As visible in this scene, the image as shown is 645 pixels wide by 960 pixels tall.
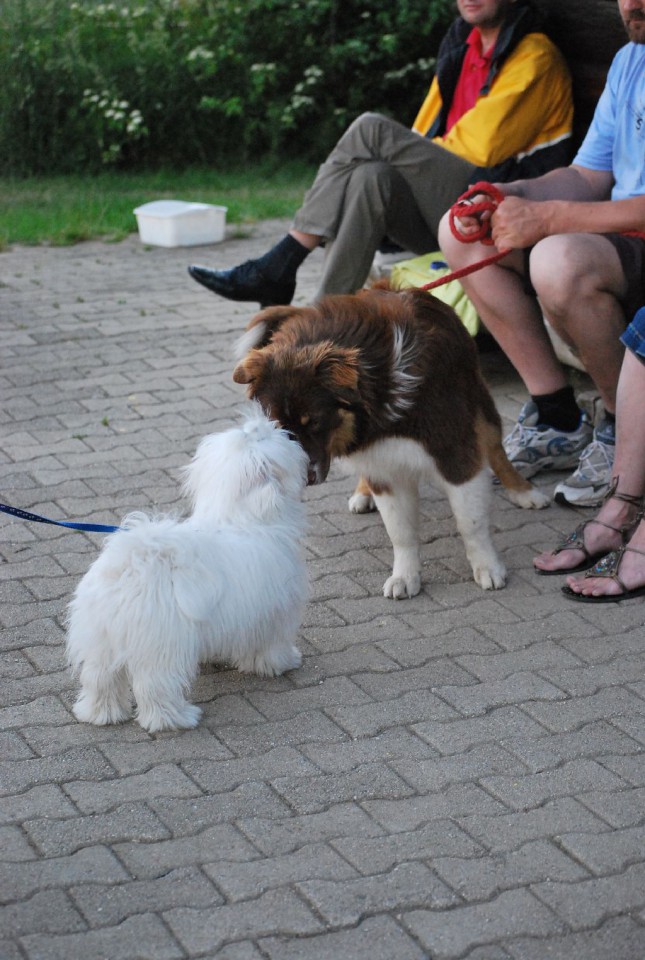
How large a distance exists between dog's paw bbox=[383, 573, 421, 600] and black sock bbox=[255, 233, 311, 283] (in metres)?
2.32

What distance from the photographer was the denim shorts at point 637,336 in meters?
4.22

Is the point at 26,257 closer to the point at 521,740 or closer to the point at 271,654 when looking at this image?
the point at 271,654

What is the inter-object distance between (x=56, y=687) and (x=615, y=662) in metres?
1.69

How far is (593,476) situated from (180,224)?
5099mm

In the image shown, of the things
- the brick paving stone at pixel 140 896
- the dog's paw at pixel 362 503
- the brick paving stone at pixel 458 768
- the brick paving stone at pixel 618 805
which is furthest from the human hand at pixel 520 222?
the brick paving stone at pixel 140 896

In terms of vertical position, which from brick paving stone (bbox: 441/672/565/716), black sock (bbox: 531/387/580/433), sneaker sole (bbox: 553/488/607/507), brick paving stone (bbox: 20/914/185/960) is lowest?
brick paving stone (bbox: 441/672/565/716)

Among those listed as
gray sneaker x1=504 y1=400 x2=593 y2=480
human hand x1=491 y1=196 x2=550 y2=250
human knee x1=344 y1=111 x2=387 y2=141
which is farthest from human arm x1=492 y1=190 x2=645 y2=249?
human knee x1=344 y1=111 x2=387 y2=141

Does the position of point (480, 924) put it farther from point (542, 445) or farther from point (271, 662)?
point (542, 445)

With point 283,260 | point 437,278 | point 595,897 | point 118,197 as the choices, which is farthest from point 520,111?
point 118,197

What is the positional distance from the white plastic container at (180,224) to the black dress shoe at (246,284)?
9.72 feet

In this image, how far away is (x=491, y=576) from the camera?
14.3ft

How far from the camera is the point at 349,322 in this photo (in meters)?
4.00

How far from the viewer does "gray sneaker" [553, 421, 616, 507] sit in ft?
16.2

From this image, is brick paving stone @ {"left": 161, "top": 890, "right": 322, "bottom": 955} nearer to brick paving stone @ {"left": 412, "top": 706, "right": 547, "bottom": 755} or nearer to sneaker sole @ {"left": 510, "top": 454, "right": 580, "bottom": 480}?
brick paving stone @ {"left": 412, "top": 706, "right": 547, "bottom": 755}
